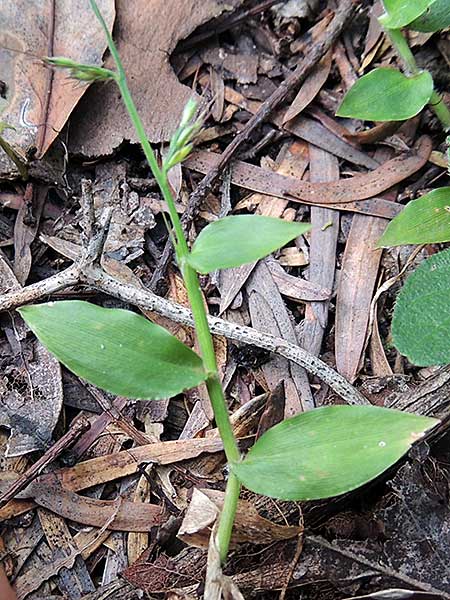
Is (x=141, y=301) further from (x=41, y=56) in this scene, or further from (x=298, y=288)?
(x=41, y=56)

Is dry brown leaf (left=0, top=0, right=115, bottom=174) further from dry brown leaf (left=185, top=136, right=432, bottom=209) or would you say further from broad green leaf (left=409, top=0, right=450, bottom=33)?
Answer: broad green leaf (left=409, top=0, right=450, bottom=33)

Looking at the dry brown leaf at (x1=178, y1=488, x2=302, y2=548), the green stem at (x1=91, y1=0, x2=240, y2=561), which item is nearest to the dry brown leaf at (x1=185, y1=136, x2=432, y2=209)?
the green stem at (x1=91, y1=0, x2=240, y2=561)

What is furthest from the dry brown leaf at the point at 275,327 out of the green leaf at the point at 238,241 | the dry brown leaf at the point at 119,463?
the green leaf at the point at 238,241

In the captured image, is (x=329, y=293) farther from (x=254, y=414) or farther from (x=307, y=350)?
(x=254, y=414)

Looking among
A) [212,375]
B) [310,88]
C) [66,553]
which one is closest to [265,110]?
[310,88]

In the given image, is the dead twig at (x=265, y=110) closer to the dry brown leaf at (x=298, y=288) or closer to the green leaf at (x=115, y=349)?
the dry brown leaf at (x=298, y=288)

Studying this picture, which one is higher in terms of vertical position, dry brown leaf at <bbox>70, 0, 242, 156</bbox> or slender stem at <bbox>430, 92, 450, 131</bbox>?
dry brown leaf at <bbox>70, 0, 242, 156</bbox>

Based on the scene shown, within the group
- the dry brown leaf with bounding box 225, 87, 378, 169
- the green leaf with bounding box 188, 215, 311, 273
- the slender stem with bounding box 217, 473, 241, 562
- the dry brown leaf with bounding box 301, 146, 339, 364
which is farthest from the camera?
the dry brown leaf with bounding box 225, 87, 378, 169

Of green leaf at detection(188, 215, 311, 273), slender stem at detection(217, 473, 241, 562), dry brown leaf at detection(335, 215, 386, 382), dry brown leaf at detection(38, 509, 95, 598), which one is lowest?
dry brown leaf at detection(38, 509, 95, 598)
